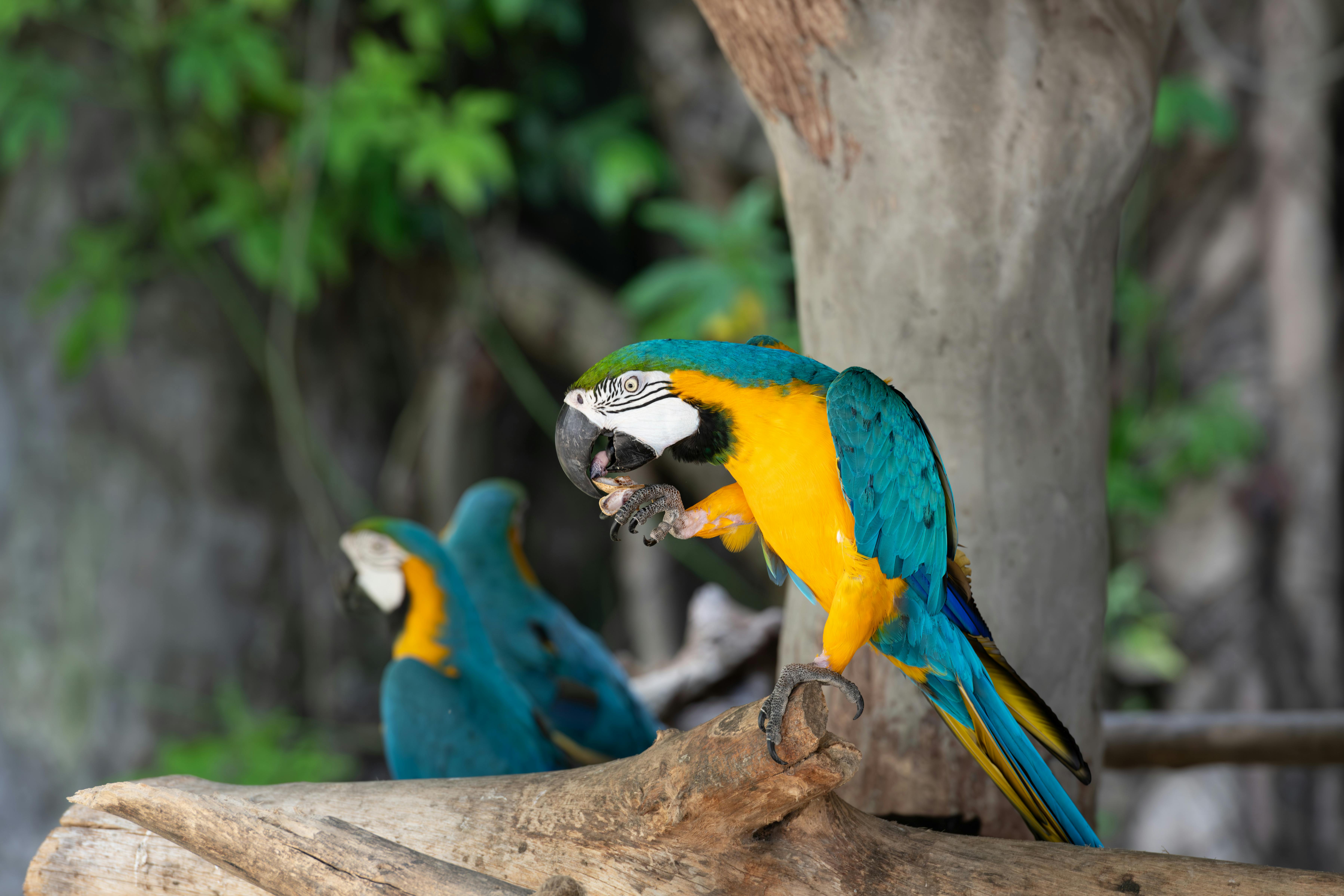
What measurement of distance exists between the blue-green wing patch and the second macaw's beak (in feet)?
0.52

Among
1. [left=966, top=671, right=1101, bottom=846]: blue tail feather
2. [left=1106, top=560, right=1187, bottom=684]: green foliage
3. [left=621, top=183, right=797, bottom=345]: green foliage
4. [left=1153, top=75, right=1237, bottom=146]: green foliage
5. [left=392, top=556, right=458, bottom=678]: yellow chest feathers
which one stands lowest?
[left=1106, top=560, right=1187, bottom=684]: green foliage

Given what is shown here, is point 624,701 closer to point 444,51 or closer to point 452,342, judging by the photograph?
point 452,342

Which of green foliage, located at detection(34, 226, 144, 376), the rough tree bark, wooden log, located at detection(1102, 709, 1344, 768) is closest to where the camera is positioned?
the rough tree bark

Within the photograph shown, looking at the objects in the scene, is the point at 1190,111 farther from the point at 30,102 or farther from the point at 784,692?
the point at 30,102

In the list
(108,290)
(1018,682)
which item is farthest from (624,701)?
(108,290)

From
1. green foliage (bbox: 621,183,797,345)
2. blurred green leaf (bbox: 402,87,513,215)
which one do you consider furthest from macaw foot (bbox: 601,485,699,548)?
blurred green leaf (bbox: 402,87,513,215)

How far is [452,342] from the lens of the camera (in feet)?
9.13

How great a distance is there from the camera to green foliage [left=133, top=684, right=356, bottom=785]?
2.32 metres

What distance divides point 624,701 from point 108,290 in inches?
67.7

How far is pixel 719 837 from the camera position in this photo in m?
0.77

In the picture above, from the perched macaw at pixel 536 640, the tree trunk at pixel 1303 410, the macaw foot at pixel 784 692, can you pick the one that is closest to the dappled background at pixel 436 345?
the tree trunk at pixel 1303 410

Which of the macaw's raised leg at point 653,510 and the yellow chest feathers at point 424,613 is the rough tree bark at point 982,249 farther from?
the yellow chest feathers at point 424,613

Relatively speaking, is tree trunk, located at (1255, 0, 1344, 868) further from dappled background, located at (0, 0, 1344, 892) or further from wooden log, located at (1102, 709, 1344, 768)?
wooden log, located at (1102, 709, 1344, 768)

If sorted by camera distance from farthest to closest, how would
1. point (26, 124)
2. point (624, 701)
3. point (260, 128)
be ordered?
1. point (260, 128)
2. point (26, 124)
3. point (624, 701)
